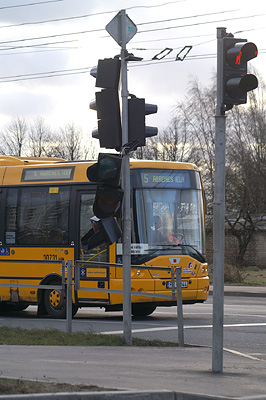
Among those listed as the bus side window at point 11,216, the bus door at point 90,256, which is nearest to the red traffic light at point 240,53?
the bus door at point 90,256

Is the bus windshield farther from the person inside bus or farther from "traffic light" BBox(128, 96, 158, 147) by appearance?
"traffic light" BBox(128, 96, 158, 147)

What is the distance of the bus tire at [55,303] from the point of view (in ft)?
56.7

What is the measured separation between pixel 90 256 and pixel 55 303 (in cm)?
123

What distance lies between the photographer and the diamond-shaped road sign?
11.7m

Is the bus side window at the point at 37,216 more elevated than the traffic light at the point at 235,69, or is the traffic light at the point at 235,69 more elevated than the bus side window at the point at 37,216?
the traffic light at the point at 235,69

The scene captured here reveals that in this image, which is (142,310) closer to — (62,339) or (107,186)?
(62,339)

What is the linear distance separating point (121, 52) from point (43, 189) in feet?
23.7

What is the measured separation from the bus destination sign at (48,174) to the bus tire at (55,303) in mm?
2264

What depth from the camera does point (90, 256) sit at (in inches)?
682

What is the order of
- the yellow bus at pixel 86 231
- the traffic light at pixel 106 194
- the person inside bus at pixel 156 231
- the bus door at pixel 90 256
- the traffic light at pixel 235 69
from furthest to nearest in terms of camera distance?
the person inside bus at pixel 156 231
the yellow bus at pixel 86 231
the bus door at pixel 90 256
the traffic light at pixel 106 194
the traffic light at pixel 235 69

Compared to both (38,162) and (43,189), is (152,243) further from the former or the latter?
(38,162)

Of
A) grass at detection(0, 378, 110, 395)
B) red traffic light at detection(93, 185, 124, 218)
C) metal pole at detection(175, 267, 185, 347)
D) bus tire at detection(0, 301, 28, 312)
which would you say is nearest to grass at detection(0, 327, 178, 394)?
metal pole at detection(175, 267, 185, 347)

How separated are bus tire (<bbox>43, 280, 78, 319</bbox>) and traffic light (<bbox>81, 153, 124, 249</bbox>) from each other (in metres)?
6.35

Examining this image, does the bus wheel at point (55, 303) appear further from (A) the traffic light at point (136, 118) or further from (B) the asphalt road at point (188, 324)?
(A) the traffic light at point (136, 118)
